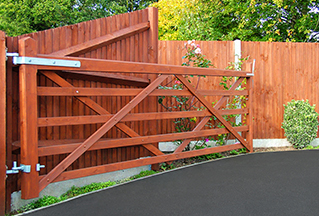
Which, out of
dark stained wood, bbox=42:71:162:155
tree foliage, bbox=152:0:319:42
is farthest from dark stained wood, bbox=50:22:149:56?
tree foliage, bbox=152:0:319:42

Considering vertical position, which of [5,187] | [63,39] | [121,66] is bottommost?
[5,187]

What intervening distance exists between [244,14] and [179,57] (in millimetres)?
7123

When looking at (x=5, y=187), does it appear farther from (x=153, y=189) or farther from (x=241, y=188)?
(x=241, y=188)

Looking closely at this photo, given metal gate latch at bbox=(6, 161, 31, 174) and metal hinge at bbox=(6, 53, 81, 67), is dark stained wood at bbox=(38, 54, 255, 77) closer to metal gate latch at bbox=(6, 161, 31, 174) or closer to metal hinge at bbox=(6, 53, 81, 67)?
metal hinge at bbox=(6, 53, 81, 67)

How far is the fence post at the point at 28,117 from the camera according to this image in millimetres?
2693

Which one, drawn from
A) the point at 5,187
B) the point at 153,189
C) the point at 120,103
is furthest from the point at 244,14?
the point at 5,187

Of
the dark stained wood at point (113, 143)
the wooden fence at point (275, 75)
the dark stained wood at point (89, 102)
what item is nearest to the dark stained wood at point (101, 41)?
the dark stained wood at point (89, 102)

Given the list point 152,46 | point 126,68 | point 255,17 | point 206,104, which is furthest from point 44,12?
point 126,68

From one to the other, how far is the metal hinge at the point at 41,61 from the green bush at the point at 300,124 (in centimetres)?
501

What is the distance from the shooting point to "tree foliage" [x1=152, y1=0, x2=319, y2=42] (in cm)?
1108

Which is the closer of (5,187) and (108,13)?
(5,187)

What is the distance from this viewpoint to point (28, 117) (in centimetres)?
271

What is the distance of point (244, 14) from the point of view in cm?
1134

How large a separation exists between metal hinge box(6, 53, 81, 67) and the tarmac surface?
1.50 m
